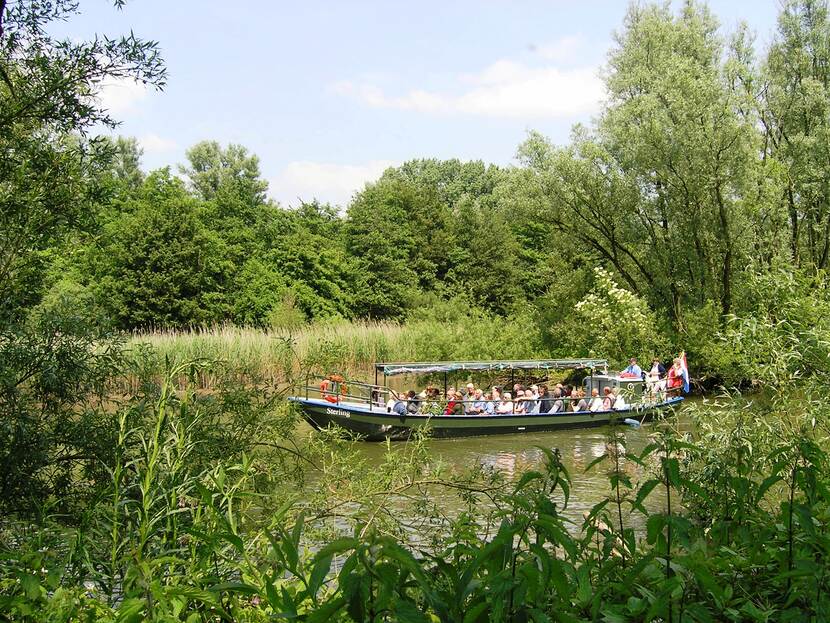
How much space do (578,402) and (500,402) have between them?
3044mm

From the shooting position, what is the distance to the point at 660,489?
13.1m

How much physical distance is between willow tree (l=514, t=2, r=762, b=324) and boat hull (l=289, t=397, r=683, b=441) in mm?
6384

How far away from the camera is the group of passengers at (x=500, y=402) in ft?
64.2

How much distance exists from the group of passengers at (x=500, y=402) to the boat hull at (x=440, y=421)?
0.83 feet

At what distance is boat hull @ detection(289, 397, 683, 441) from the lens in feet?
62.0

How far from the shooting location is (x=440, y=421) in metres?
19.8

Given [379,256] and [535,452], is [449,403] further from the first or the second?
[379,256]

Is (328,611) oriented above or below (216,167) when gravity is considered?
below

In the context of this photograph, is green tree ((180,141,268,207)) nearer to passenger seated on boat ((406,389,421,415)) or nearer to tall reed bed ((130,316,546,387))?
tall reed bed ((130,316,546,387))

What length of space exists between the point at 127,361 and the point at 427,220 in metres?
41.9

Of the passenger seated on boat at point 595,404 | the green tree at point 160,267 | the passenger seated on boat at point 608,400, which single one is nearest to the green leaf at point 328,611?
the passenger seated on boat at point 595,404

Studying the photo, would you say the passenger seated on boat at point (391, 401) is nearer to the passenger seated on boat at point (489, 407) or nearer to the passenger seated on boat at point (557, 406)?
the passenger seated on boat at point (489, 407)

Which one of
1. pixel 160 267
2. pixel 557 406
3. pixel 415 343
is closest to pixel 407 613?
pixel 557 406

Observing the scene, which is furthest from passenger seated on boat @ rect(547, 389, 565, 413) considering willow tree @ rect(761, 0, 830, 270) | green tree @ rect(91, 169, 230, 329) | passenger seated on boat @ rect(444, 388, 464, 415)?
green tree @ rect(91, 169, 230, 329)
